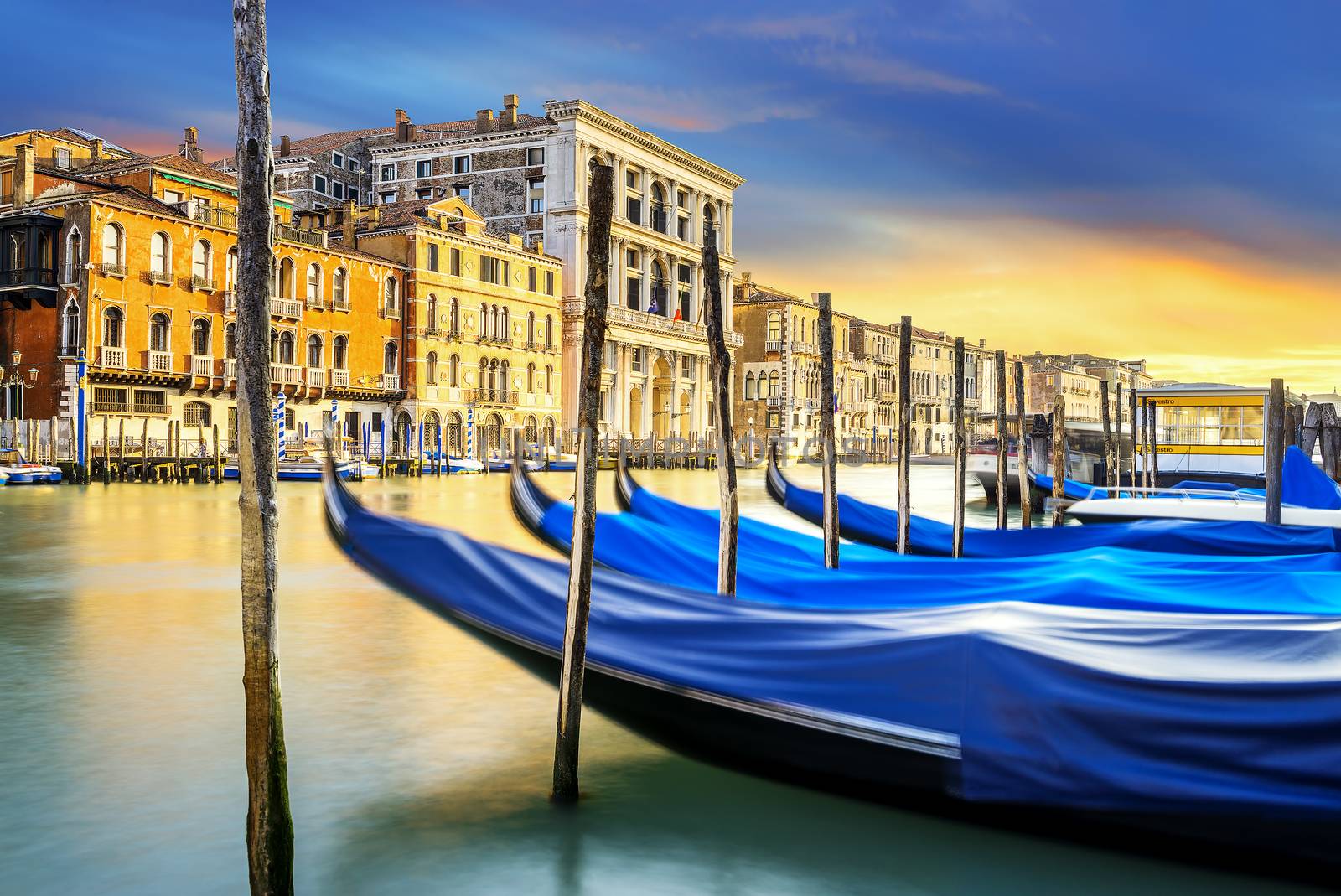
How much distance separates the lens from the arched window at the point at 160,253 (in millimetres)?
25750

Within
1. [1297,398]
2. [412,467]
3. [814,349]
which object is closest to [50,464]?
[412,467]

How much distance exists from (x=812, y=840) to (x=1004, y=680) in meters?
0.74

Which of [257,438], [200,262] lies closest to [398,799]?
[257,438]

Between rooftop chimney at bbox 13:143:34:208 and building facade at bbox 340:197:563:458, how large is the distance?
823cm

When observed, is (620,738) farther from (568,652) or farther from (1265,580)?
(1265,580)

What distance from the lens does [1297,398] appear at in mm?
33062

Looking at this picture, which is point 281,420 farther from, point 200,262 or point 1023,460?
point 1023,460

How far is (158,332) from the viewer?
85.4 feet

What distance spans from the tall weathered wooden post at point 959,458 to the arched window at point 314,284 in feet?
62.9

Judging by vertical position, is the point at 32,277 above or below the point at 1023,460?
above

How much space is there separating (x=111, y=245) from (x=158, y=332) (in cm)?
212

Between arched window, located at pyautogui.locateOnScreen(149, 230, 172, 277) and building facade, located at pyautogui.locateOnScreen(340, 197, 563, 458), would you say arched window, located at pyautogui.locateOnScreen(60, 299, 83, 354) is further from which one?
building facade, located at pyautogui.locateOnScreen(340, 197, 563, 458)

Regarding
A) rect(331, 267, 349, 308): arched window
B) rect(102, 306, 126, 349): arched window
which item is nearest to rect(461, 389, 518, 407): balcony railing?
rect(331, 267, 349, 308): arched window

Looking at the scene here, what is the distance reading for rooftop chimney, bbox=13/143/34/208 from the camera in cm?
2520
